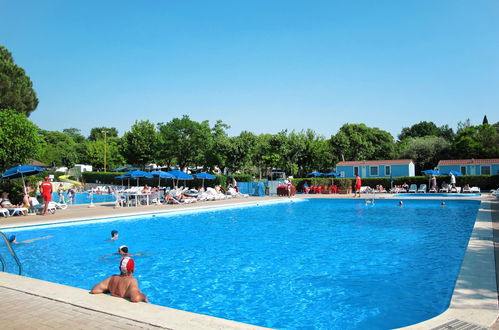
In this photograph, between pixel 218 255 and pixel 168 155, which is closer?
pixel 218 255

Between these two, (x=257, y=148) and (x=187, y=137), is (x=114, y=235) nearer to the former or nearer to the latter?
(x=187, y=137)

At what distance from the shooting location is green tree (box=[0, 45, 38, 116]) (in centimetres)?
2620

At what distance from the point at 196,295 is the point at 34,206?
1181 cm

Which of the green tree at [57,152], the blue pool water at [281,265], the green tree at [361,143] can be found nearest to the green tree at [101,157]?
the green tree at [57,152]

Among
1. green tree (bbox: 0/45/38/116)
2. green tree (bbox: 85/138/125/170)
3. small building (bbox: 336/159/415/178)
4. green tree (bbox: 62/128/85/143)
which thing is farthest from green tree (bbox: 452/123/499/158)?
green tree (bbox: 62/128/85/143)

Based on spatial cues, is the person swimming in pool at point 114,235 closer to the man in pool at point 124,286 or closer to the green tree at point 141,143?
the man in pool at point 124,286

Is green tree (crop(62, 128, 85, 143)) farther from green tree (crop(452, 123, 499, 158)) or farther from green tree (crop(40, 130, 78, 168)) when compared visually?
green tree (crop(452, 123, 499, 158))

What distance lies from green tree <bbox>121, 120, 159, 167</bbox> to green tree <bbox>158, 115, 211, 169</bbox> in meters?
4.21

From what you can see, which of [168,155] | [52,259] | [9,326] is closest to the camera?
[9,326]

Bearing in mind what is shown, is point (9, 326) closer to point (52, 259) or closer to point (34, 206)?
point (52, 259)

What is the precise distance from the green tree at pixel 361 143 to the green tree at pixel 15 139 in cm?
4138

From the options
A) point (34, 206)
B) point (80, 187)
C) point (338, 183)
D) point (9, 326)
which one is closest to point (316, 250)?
point (9, 326)

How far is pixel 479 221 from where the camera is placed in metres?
11.5

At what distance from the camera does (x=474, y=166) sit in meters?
33.1
